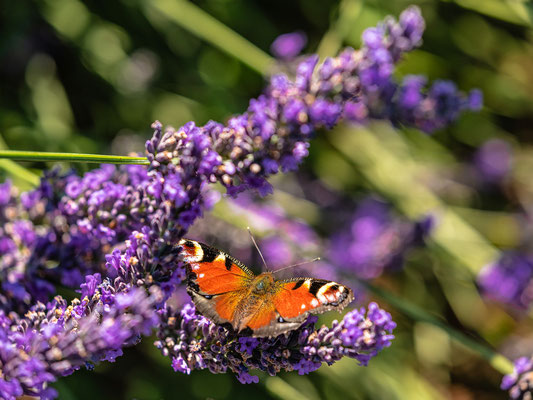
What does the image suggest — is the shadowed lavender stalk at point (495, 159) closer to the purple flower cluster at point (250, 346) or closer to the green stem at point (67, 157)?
the purple flower cluster at point (250, 346)

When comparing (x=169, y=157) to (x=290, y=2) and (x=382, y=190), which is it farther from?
(x=290, y=2)

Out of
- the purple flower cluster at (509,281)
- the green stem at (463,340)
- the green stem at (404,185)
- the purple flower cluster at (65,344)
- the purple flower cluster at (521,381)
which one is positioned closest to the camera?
the purple flower cluster at (65,344)

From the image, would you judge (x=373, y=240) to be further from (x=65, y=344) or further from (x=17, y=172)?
(x=65, y=344)

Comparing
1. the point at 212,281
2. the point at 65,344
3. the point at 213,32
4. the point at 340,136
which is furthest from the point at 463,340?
the point at 213,32

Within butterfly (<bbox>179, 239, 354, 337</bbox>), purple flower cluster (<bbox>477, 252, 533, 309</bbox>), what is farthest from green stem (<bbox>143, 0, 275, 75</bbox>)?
purple flower cluster (<bbox>477, 252, 533, 309</bbox>)

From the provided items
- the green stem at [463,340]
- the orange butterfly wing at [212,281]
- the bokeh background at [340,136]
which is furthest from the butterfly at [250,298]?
the bokeh background at [340,136]
